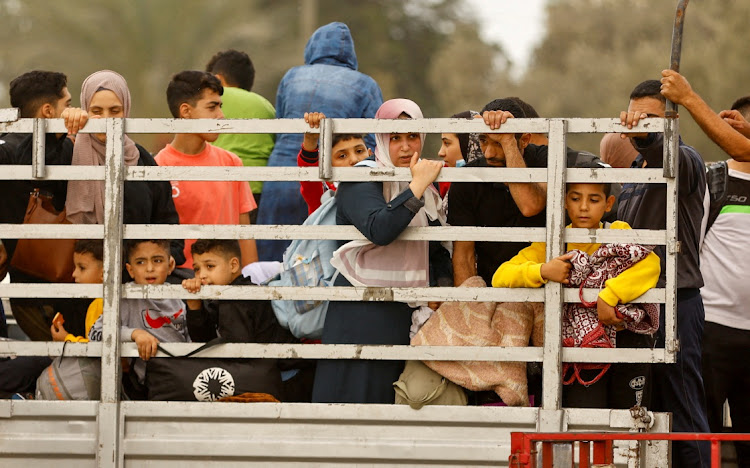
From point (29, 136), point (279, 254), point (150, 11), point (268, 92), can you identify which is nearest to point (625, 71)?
point (268, 92)

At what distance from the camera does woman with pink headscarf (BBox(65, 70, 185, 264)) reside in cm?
501

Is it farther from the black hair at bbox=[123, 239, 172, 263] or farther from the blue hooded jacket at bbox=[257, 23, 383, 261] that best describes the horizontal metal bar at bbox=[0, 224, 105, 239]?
the blue hooded jacket at bbox=[257, 23, 383, 261]

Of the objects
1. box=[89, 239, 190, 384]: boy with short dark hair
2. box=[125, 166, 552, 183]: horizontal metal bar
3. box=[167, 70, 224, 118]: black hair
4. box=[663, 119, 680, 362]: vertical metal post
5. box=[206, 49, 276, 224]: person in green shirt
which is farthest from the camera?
box=[206, 49, 276, 224]: person in green shirt

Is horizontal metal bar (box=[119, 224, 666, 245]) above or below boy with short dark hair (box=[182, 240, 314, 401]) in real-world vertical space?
above

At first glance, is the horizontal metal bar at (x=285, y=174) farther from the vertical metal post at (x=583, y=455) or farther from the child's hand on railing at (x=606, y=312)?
the vertical metal post at (x=583, y=455)

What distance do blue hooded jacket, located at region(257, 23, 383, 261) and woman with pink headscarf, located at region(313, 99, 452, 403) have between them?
1.97 meters

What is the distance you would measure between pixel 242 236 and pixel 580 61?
2449cm

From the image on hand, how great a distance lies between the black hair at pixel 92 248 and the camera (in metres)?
5.17

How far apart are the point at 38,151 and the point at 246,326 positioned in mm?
1135

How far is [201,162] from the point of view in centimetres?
614

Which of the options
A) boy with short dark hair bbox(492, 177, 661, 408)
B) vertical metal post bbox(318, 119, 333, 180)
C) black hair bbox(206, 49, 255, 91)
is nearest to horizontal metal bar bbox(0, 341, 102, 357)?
vertical metal post bbox(318, 119, 333, 180)

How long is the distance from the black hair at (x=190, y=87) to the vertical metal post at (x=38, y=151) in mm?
1752

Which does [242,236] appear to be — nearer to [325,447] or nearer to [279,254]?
[325,447]

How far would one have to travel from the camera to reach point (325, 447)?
14.5 feet
